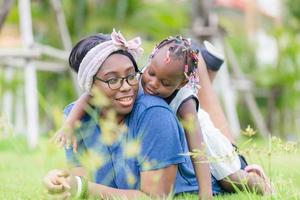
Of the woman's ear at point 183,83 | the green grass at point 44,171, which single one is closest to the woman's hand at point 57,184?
the green grass at point 44,171

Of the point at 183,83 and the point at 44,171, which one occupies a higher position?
the point at 183,83

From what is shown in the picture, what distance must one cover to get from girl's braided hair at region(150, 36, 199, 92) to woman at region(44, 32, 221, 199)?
18 cm

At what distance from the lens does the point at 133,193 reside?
4.01 m

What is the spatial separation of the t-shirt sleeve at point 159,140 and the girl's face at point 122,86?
0.38 feet

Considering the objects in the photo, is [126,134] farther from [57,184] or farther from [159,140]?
[57,184]

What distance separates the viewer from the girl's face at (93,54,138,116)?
406 centimetres

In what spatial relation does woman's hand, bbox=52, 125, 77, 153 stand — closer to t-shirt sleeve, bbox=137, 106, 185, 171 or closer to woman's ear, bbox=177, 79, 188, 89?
t-shirt sleeve, bbox=137, 106, 185, 171

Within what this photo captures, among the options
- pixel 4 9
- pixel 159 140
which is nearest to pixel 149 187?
pixel 159 140

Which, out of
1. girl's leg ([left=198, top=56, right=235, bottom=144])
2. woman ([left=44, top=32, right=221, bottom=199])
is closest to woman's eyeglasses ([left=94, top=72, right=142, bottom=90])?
woman ([left=44, top=32, right=221, bottom=199])

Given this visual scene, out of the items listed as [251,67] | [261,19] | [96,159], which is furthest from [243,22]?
[96,159]

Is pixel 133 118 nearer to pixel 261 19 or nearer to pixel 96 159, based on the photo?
pixel 96 159

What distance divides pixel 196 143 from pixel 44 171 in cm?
249

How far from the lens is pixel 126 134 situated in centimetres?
414

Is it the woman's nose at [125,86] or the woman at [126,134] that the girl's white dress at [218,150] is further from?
the woman's nose at [125,86]
